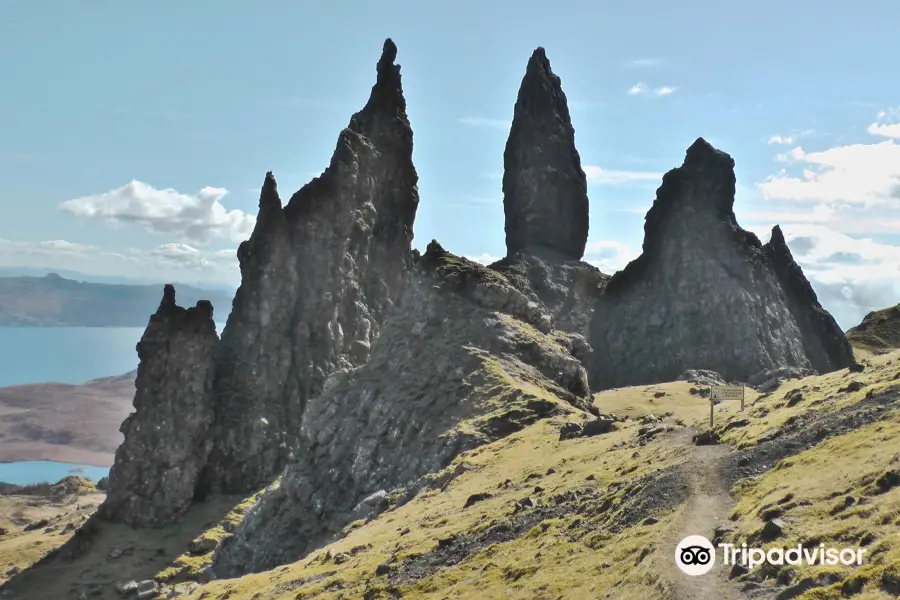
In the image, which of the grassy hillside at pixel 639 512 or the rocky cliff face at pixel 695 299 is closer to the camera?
the grassy hillside at pixel 639 512

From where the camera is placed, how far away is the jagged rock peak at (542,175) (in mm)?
184750

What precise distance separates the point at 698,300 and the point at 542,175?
4540 centimetres

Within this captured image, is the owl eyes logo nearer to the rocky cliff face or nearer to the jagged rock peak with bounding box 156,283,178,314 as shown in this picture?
the rocky cliff face

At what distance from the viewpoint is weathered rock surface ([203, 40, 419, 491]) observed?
498ft

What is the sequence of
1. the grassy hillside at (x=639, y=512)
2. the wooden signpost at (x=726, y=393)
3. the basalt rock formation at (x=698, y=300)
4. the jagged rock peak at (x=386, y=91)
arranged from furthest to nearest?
the jagged rock peak at (x=386, y=91) → the basalt rock formation at (x=698, y=300) → the wooden signpost at (x=726, y=393) → the grassy hillside at (x=639, y=512)

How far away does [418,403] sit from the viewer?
90000 millimetres

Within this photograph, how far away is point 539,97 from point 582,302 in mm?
50758

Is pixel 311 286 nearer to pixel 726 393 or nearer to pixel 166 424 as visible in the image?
pixel 166 424

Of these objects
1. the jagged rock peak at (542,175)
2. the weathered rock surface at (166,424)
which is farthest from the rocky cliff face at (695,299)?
the weathered rock surface at (166,424)

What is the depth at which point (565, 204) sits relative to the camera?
186 metres

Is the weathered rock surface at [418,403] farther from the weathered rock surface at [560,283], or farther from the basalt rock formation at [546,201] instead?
the basalt rock formation at [546,201]

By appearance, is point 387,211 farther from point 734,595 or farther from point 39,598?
point 734,595

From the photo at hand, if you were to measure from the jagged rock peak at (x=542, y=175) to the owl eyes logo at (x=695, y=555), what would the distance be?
488ft

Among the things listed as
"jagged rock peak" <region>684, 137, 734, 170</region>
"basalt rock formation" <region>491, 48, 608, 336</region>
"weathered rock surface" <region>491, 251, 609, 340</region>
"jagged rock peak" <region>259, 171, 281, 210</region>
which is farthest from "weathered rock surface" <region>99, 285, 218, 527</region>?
"jagged rock peak" <region>684, 137, 734, 170</region>
